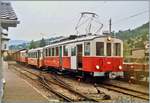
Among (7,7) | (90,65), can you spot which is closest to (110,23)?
(90,65)

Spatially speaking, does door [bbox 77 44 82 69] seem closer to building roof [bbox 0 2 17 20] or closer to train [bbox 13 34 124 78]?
train [bbox 13 34 124 78]

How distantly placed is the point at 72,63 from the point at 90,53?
2371 millimetres

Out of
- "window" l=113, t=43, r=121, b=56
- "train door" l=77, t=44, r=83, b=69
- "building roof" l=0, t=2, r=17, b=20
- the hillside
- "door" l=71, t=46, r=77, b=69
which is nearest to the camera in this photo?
"building roof" l=0, t=2, r=17, b=20

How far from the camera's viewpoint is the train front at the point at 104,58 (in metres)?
19.3

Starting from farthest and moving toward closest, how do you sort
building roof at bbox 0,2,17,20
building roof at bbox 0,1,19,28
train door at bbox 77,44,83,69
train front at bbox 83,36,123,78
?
1. train door at bbox 77,44,83,69
2. train front at bbox 83,36,123,78
3. building roof at bbox 0,2,17,20
4. building roof at bbox 0,1,19,28

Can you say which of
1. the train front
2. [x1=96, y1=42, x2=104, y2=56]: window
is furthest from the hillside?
[x1=96, y1=42, x2=104, y2=56]: window

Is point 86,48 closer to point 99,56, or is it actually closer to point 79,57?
point 99,56

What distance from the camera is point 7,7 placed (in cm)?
1234

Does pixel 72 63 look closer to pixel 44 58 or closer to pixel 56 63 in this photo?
pixel 56 63

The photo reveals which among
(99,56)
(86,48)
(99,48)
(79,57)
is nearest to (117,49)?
(99,48)

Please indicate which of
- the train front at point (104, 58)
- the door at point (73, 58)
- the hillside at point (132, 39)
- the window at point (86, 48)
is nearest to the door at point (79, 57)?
the door at point (73, 58)

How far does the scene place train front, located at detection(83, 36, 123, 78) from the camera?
63.3ft

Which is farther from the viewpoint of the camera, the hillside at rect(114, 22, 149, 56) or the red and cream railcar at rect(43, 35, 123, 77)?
the hillside at rect(114, 22, 149, 56)

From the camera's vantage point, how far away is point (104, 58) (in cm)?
1947
